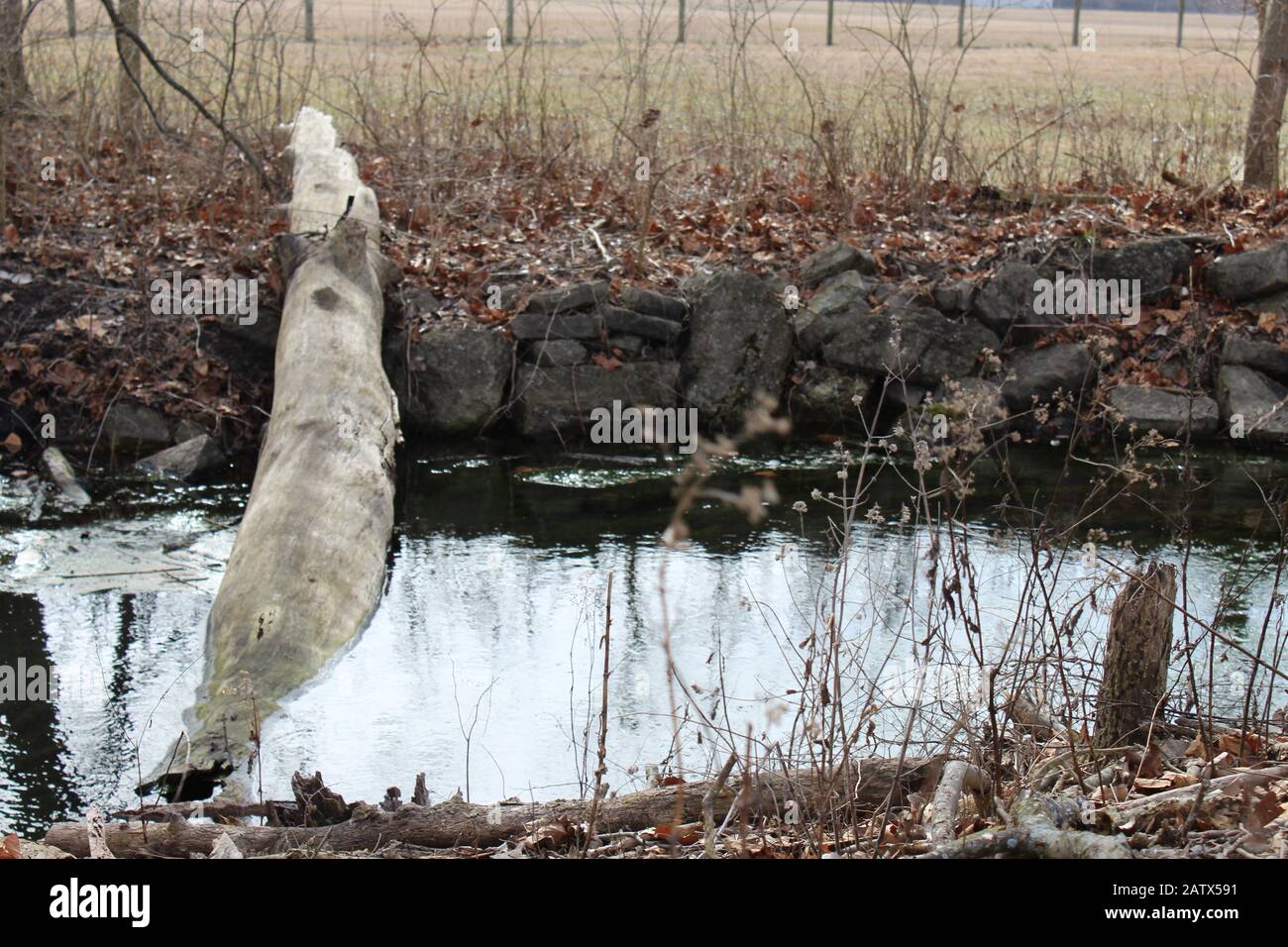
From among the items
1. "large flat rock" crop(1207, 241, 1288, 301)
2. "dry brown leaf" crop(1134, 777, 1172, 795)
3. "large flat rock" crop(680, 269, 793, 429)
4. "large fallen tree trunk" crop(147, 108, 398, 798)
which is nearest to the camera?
"dry brown leaf" crop(1134, 777, 1172, 795)

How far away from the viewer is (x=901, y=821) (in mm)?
3135

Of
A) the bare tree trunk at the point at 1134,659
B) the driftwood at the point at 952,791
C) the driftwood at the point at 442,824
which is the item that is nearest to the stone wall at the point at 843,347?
the bare tree trunk at the point at 1134,659

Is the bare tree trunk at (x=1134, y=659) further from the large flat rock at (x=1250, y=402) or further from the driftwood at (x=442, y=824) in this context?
the large flat rock at (x=1250, y=402)

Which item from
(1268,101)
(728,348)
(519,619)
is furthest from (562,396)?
(1268,101)

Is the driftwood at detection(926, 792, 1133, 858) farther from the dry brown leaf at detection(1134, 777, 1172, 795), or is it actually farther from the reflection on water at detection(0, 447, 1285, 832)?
the reflection on water at detection(0, 447, 1285, 832)

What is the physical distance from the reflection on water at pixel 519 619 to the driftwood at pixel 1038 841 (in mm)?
611

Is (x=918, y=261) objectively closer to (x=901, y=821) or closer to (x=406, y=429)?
(x=406, y=429)

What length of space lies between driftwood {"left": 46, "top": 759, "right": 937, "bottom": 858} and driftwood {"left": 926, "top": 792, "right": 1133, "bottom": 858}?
0.40 meters

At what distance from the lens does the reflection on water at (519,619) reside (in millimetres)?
4766

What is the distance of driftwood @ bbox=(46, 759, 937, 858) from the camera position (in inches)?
132

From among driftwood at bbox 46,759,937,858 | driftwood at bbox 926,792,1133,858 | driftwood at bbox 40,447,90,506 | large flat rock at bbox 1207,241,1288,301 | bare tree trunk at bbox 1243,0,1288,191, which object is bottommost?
driftwood at bbox 46,759,937,858

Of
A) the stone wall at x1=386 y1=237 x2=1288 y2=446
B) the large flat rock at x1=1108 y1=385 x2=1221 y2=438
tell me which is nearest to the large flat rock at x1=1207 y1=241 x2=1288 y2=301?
the stone wall at x1=386 y1=237 x2=1288 y2=446

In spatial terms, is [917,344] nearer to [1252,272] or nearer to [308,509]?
[1252,272]
